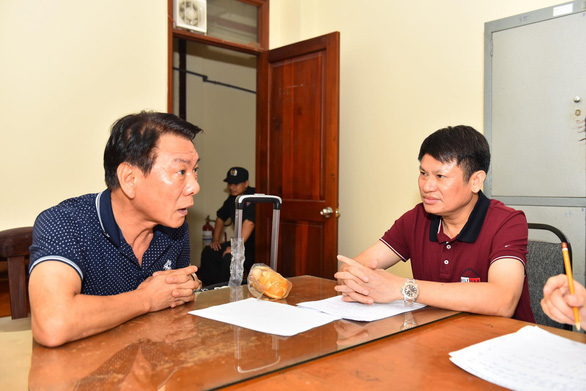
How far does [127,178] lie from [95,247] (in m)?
0.21

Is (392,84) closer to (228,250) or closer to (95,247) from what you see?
(228,250)

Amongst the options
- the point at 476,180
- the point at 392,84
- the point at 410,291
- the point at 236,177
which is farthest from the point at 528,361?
the point at 236,177

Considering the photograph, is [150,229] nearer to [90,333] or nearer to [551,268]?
[90,333]

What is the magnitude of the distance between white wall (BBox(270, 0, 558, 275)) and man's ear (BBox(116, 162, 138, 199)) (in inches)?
92.4

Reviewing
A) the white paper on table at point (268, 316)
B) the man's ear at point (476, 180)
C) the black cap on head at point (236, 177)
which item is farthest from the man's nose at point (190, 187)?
the black cap on head at point (236, 177)

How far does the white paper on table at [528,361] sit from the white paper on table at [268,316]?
0.36 metres

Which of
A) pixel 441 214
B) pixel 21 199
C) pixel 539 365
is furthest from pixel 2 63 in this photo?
pixel 539 365

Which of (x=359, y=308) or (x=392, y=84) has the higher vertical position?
(x=392, y=84)

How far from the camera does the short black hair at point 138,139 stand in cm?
140

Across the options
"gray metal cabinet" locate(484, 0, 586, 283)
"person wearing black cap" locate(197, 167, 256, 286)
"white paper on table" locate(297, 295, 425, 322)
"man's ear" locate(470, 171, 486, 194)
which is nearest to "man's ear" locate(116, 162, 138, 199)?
"white paper on table" locate(297, 295, 425, 322)

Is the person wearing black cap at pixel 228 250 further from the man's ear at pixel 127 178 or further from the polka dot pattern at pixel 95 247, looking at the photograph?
the man's ear at pixel 127 178

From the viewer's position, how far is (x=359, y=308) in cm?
135

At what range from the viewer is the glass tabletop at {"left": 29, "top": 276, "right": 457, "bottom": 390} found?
0.85m

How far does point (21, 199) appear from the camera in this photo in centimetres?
311
